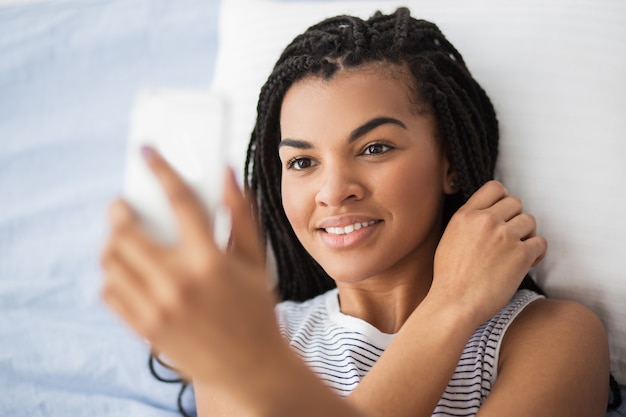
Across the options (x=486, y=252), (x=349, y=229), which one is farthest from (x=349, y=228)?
(x=486, y=252)

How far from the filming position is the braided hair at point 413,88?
1125mm

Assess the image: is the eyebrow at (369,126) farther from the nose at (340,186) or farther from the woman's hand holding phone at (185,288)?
the woman's hand holding phone at (185,288)

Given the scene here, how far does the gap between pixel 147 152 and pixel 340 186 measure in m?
0.50

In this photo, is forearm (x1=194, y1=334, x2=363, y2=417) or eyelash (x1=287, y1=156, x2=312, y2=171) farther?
eyelash (x1=287, y1=156, x2=312, y2=171)

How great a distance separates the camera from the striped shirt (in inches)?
40.2

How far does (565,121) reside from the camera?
4.00 ft

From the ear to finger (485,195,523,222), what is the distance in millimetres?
80

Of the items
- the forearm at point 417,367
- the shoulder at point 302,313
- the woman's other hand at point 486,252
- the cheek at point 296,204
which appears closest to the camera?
the forearm at point 417,367

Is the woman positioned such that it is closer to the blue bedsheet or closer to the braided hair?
the braided hair

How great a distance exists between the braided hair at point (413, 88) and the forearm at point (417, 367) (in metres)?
0.29

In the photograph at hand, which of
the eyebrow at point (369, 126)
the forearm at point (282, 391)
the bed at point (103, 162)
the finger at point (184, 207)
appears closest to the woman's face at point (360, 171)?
the eyebrow at point (369, 126)

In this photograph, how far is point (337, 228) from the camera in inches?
41.7

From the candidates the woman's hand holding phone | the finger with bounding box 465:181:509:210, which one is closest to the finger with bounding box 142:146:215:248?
the woman's hand holding phone

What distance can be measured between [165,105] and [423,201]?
22.4 inches
